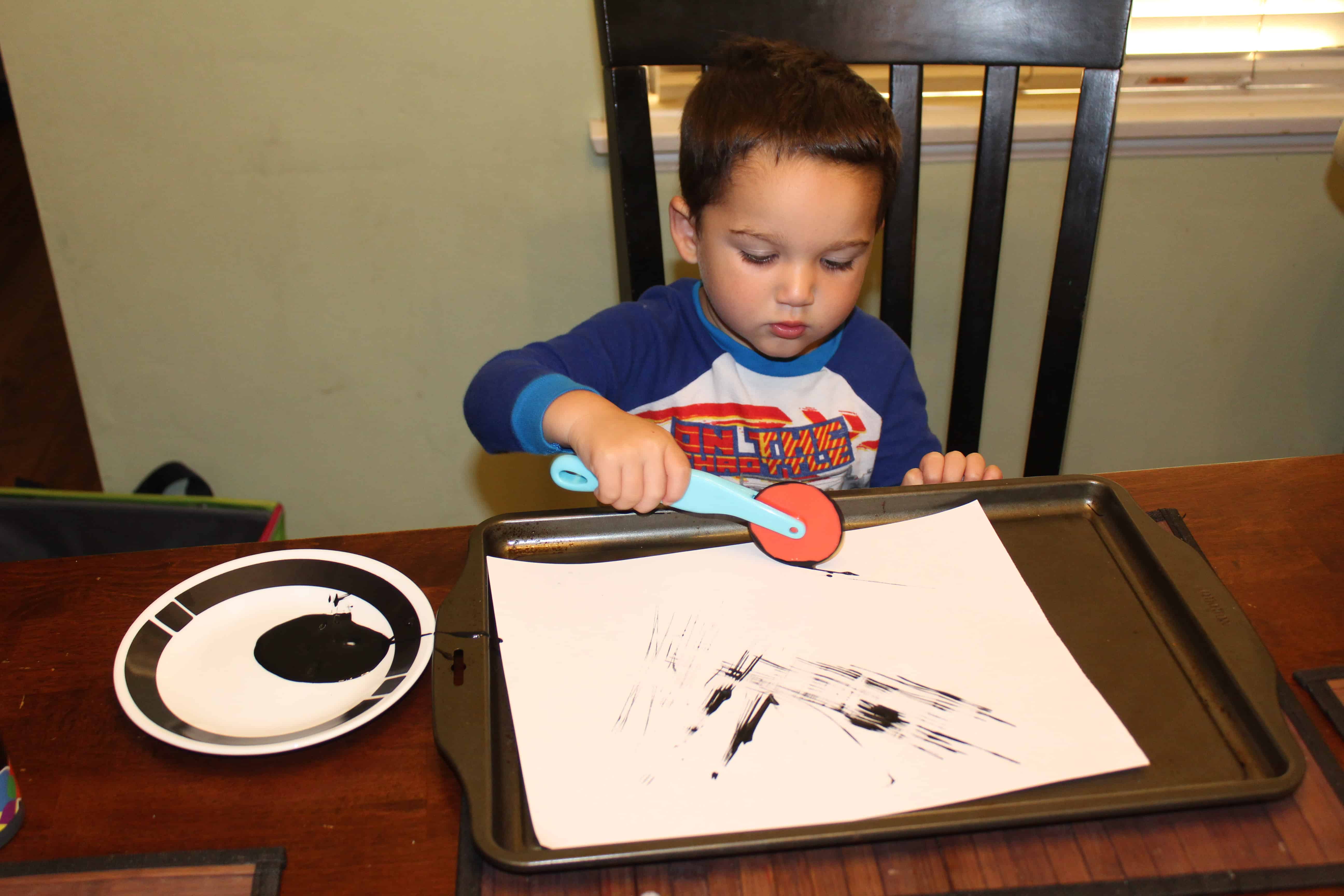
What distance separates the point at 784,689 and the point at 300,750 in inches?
10.1

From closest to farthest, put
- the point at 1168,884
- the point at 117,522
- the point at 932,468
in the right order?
the point at 1168,884, the point at 932,468, the point at 117,522

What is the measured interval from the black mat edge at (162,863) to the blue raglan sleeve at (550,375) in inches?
11.8

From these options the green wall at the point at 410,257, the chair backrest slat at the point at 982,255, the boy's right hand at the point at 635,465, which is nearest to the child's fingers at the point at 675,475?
the boy's right hand at the point at 635,465

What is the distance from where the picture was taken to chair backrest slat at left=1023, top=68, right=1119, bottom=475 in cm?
82

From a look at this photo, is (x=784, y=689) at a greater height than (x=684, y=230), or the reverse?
(x=684, y=230)

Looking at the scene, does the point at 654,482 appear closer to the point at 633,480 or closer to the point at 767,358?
the point at 633,480

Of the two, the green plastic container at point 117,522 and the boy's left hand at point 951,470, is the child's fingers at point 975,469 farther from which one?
the green plastic container at point 117,522

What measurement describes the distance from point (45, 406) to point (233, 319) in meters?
1.02

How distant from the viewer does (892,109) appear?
828 mm

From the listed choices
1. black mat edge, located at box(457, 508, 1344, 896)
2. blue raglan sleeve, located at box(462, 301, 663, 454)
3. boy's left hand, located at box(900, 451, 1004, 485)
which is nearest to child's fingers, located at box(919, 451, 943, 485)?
boy's left hand, located at box(900, 451, 1004, 485)

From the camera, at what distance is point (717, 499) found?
60cm

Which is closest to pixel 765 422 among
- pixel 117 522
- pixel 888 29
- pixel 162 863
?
pixel 888 29

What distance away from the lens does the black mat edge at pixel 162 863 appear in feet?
1.43

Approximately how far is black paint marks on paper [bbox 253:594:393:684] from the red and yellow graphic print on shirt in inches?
14.1
